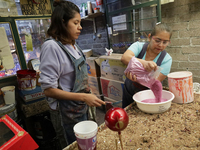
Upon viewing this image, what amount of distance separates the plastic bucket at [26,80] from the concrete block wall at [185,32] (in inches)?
87.1

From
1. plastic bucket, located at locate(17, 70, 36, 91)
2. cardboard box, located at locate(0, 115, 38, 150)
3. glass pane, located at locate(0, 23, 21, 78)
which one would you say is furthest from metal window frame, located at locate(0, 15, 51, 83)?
cardboard box, located at locate(0, 115, 38, 150)

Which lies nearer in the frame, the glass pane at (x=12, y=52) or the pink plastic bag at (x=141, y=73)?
the pink plastic bag at (x=141, y=73)

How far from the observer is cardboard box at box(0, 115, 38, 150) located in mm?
700

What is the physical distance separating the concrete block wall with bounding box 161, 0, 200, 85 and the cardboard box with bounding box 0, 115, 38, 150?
2283 mm

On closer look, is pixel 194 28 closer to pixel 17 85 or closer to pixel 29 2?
pixel 29 2

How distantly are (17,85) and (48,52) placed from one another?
5.67 ft

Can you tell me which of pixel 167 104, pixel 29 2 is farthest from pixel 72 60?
pixel 29 2

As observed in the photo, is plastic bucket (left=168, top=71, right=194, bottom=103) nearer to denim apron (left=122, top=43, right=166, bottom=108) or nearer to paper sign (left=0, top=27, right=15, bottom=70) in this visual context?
denim apron (left=122, top=43, right=166, bottom=108)

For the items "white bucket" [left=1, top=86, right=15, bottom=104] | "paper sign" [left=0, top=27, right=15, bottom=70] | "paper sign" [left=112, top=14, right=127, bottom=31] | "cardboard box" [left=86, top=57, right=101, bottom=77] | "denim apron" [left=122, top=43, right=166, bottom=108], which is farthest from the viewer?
"cardboard box" [left=86, top=57, right=101, bottom=77]

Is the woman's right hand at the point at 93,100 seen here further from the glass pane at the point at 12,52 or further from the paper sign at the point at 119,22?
the paper sign at the point at 119,22

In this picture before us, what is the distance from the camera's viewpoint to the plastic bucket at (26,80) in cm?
215

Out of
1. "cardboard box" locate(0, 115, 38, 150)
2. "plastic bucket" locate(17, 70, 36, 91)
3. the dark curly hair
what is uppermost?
the dark curly hair

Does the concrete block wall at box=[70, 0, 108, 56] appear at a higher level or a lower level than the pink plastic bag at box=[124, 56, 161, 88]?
higher

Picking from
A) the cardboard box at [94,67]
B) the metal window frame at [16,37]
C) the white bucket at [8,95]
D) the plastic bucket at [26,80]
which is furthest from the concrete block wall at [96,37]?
the white bucket at [8,95]
